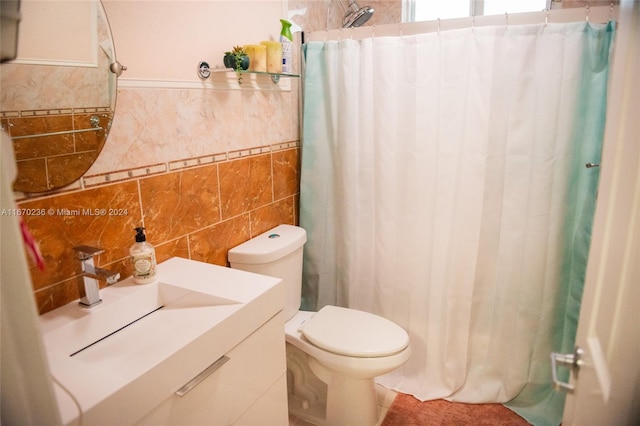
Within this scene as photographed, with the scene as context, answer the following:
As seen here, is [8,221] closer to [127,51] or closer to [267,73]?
[127,51]

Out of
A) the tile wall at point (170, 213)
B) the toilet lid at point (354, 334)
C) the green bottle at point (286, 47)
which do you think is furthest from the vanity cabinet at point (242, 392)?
the green bottle at point (286, 47)

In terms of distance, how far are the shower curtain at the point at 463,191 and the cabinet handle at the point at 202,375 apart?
1102 mm

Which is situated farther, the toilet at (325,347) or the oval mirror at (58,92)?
the toilet at (325,347)

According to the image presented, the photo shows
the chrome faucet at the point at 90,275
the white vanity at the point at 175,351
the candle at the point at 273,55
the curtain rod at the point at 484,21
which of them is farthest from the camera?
the candle at the point at 273,55

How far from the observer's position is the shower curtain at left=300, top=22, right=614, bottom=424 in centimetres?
159

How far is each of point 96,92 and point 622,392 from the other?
55.4 inches

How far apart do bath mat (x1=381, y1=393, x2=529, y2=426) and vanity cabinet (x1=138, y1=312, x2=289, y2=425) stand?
0.72 m

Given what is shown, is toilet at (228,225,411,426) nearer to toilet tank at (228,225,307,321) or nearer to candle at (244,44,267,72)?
toilet tank at (228,225,307,321)

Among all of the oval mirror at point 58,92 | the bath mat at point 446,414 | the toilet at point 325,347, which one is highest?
the oval mirror at point 58,92

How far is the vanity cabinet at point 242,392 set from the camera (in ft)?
3.22

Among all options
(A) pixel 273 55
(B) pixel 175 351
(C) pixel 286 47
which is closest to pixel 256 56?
(A) pixel 273 55

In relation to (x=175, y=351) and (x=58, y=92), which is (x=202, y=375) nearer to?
(x=175, y=351)

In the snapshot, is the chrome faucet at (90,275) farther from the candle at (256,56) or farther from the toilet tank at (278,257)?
the candle at (256,56)

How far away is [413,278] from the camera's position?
197 centimetres
